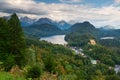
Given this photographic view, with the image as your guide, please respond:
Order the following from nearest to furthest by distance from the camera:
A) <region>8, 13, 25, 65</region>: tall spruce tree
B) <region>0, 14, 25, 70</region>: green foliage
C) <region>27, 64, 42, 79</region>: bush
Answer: <region>27, 64, 42, 79</region>: bush
<region>0, 14, 25, 70</region>: green foliage
<region>8, 13, 25, 65</region>: tall spruce tree

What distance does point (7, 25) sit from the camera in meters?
33.5

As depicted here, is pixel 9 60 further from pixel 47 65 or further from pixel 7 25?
pixel 47 65

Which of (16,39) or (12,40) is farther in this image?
(16,39)

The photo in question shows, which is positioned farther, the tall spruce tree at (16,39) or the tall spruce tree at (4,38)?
the tall spruce tree at (16,39)

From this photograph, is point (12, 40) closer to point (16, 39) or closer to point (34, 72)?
point (16, 39)

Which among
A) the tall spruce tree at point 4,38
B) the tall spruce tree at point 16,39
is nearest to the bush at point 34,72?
the tall spruce tree at point 4,38

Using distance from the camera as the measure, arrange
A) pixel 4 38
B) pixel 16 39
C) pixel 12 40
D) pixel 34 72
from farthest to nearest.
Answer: pixel 16 39
pixel 12 40
pixel 4 38
pixel 34 72

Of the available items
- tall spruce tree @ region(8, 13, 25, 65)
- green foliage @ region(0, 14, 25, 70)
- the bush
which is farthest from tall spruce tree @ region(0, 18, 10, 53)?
the bush

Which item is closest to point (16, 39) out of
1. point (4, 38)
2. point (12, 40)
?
point (12, 40)

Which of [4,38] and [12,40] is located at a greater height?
[4,38]

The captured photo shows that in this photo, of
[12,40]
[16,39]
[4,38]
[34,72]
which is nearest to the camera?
[34,72]

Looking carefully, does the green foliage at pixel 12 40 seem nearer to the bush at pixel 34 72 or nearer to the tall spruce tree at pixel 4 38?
the tall spruce tree at pixel 4 38

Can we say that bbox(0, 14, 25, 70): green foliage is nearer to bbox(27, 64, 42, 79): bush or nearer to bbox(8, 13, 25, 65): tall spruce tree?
bbox(8, 13, 25, 65): tall spruce tree

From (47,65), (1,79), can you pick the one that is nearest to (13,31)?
(47,65)
